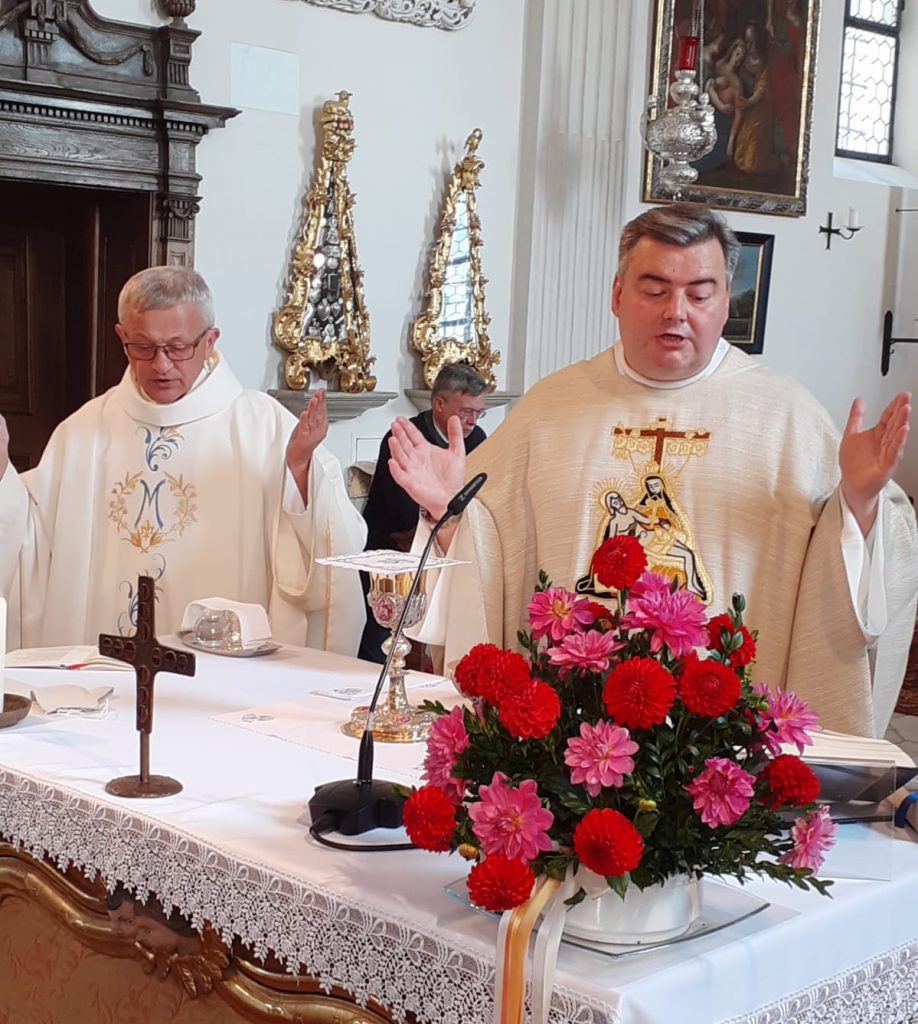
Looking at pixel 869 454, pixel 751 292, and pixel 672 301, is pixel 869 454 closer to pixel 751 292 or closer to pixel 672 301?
pixel 672 301

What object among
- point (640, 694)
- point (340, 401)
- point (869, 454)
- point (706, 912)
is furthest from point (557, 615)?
point (340, 401)

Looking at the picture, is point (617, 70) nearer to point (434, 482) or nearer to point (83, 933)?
point (434, 482)

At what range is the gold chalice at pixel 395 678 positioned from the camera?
8.60ft

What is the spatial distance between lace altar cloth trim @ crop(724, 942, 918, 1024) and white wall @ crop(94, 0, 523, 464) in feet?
18.1

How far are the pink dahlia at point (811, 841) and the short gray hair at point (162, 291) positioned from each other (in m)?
2.62

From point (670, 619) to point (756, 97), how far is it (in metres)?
8.49

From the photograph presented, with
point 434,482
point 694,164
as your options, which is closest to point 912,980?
point 434,482

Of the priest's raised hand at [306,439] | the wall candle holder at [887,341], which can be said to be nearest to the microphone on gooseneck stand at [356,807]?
the priest's raised hand at [306,439]

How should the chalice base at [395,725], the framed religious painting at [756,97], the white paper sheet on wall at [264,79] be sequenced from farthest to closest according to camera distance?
the framed religious painting at [756,97] < the white paper sheet on wall at [264,79] < the chalice base at [395,725]

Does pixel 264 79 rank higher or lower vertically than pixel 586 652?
higher

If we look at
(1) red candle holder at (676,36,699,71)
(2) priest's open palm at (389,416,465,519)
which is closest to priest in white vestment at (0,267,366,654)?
(2) priest's open palm at (389,416,465,519)

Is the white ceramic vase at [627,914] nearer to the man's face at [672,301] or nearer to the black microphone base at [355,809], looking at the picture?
the black microphone base at [355,809]

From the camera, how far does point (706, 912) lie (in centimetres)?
179

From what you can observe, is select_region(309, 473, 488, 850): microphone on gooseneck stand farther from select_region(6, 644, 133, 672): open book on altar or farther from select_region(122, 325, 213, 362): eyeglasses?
select_region(122, 325, 213, 362): eyeglasses
